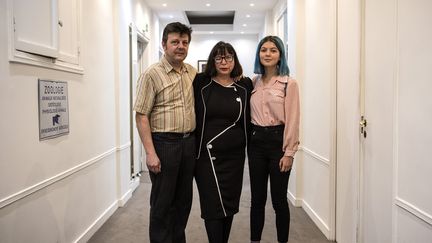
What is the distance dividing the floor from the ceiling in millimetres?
3168

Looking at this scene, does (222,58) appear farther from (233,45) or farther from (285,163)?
(233,45)

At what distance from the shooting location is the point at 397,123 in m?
1.74

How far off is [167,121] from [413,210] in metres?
1.30

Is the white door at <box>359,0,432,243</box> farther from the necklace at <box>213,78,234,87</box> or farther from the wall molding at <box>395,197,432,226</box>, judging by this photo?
the necklace at <box>213,78,234,87</box>

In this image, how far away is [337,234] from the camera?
2732 millimetres

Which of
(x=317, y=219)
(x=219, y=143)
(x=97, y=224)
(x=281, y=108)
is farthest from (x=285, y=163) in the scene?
(x=97, y=224)

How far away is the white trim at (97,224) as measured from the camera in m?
2.70

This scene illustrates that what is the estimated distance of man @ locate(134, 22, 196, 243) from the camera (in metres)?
1.96

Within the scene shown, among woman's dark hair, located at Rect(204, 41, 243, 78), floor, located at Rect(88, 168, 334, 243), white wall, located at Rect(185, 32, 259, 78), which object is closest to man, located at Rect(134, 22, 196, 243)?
woman's dark hair, located at Rect(204, 41, 243, 78)

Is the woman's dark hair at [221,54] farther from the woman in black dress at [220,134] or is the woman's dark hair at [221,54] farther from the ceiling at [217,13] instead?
the ceiling at [217,13]

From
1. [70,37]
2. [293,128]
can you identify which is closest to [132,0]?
[70,37]

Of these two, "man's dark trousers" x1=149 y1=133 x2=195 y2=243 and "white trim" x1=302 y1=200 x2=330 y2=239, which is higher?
"man's dark trousers" x1=149 y1=133 x2=195 y2=243

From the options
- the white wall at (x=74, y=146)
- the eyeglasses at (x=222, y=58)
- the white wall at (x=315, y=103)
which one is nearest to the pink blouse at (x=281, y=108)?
the eyeglasses at (x=222, y=58)

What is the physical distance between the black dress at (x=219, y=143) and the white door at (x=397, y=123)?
0.77 metres
